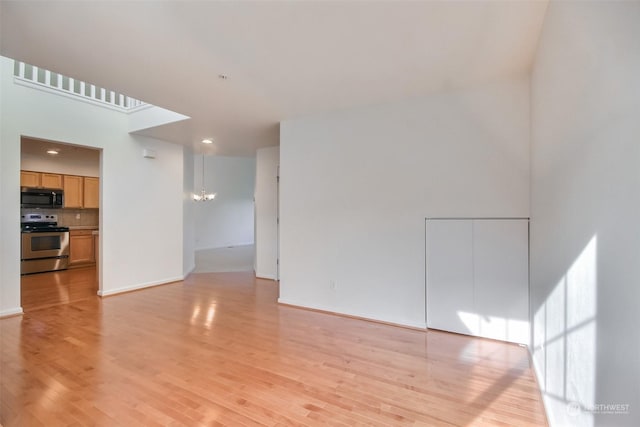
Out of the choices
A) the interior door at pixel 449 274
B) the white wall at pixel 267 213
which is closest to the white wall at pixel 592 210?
the interior door at pixel 449 274

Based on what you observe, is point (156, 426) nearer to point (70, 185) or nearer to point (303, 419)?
point (303, 419)

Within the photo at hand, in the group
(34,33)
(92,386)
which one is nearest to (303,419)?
(92,386)

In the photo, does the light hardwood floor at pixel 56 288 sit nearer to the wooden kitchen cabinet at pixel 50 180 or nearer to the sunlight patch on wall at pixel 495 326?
the wooden kitchen cabinet at pixel 50 180

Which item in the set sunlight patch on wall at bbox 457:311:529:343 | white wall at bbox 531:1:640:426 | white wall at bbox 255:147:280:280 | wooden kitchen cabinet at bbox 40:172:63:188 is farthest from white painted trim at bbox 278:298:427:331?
wooden kitchen cabinet at bbox 40:172:63:188

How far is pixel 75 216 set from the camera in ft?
24.6

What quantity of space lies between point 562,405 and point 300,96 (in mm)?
3432

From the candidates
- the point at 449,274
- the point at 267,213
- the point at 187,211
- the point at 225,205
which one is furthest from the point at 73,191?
the point at 449,274

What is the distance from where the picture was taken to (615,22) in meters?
0.98

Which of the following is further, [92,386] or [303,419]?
[92,386]

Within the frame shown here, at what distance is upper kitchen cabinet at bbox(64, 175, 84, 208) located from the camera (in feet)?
22.8

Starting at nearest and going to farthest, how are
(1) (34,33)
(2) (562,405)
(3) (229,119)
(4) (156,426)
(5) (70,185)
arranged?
1. (2) (562,405)
2. (4) (156,426)
3. (1) (34,33)
4. (3) (229,119)
5. (5) (70,185)

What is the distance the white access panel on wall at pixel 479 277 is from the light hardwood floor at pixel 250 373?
0.58 feet

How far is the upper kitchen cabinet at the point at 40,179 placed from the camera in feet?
20.7

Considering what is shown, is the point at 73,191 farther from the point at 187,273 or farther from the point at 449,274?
the point at 449,274
